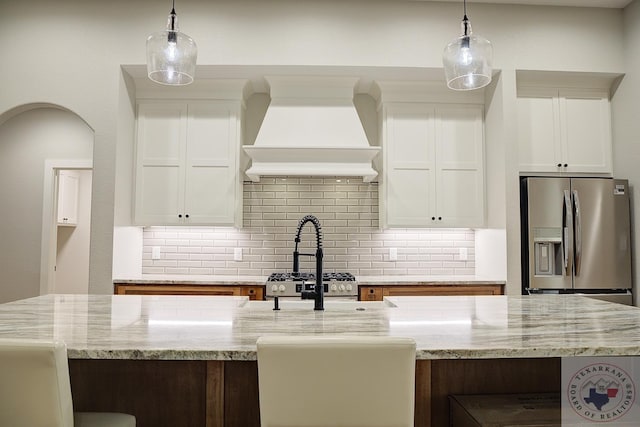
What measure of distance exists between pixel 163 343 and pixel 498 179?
323cm

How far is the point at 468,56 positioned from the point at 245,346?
1645 mm

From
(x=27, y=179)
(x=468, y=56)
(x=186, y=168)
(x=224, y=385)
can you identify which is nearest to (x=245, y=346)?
(x=224, y=385)

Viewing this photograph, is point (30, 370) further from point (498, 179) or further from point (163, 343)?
point (498, 179)

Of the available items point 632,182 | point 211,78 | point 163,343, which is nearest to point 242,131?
point 211,78

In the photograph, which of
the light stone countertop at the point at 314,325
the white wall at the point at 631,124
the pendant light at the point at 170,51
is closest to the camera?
the light stone countertop at the point at 314,325

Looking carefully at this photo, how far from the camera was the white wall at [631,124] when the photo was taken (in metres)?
3.67

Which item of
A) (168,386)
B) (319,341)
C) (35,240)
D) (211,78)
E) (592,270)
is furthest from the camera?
(35,240)

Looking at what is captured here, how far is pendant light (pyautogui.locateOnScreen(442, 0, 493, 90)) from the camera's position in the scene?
2.09 meters

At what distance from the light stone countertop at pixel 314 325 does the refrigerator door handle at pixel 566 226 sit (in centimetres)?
137

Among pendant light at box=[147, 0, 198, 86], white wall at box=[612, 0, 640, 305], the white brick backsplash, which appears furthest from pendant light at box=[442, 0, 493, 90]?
white wall at box=[612, 0, 640, 305]

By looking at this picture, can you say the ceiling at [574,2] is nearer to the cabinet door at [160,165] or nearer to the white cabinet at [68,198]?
the cabinet door at [160,165]

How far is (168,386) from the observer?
168cm

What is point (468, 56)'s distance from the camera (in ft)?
6.87

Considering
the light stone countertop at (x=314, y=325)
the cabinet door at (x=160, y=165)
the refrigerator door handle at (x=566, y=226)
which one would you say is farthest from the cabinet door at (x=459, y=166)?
the cabinet door at (x=160, y=165)
